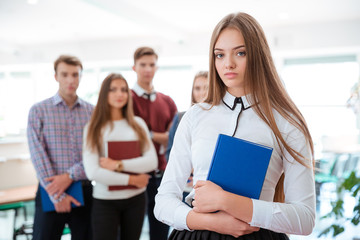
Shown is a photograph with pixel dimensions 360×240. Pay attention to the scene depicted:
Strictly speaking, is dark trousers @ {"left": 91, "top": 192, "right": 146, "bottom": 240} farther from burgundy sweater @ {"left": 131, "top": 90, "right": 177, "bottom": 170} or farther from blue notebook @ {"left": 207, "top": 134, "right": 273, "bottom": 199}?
blue notebook @ {"left": 207, "top": 134, "right": 273, "bottom": 199}

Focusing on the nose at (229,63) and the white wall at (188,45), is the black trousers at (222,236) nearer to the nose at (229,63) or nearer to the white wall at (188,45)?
the nose at (229,63)

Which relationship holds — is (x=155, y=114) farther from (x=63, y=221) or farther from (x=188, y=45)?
(x=188, y=45)

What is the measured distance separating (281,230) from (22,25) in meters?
7.51

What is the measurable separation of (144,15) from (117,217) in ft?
15.8

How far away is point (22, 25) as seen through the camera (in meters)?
7.19

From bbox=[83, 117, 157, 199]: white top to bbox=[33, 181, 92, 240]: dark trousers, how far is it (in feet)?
0.59

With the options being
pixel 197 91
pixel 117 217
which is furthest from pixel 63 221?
pixel 197 91

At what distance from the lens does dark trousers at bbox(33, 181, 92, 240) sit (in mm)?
2268

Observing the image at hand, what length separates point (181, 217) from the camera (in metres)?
1.07

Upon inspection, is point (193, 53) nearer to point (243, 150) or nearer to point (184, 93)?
point (184, 93)

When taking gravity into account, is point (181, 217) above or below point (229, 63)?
below

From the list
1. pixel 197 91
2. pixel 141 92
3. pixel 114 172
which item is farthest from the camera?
pixel 141 92

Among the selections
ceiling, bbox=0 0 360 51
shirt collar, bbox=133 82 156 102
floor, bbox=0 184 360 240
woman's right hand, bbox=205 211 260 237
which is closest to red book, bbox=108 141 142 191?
shirt collar, bbox=133 82 156 102

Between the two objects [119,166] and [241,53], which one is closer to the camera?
[241,53]
